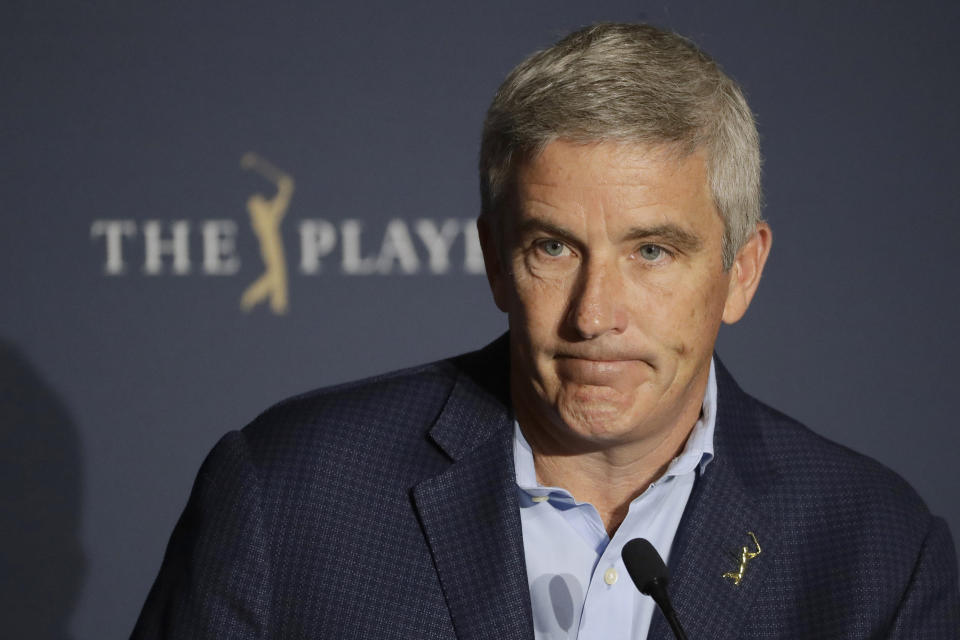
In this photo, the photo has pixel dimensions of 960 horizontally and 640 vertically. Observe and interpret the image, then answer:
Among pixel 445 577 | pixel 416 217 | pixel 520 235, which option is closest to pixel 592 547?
pixel 445 577

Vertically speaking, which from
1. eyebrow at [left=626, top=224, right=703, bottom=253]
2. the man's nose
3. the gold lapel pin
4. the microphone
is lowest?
the gold lapel pin

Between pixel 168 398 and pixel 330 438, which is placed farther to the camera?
pixel 168 398

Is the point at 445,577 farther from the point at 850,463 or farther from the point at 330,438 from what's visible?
the point at 850,463

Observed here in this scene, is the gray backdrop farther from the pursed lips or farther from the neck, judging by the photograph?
the pursed lips

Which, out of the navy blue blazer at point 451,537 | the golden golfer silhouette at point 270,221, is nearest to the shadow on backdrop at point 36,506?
the golden golfer silhouette at point 270,221

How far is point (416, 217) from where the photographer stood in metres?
3.02

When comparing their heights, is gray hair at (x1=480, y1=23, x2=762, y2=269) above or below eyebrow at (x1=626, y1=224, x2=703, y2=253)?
above

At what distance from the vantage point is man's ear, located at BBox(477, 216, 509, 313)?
1.53 meters

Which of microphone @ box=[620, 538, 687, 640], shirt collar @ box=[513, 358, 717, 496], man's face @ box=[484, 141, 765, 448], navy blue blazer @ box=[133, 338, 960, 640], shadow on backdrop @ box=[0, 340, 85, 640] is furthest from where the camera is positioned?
shadow on backdrop @ box=[0, 340, 85, 640]

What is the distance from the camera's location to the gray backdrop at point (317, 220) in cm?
303

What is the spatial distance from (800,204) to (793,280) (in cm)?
19

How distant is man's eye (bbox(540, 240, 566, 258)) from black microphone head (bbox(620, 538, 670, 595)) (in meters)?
0.35

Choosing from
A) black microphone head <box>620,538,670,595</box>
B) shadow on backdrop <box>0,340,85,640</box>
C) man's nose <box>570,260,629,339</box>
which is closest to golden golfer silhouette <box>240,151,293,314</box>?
shadow on backdrop <box>0,340,85,640</box>

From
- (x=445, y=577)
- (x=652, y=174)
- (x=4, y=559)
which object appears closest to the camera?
(x=652, y=174)
